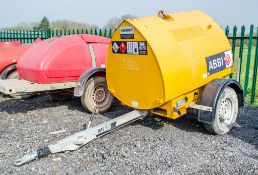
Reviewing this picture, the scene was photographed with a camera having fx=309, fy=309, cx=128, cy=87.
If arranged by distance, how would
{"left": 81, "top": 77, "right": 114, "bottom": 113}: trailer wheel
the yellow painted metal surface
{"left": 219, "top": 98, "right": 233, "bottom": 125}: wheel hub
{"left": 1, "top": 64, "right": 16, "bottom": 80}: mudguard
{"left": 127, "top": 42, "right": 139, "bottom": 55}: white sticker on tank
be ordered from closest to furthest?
the yellow painted metal surface < {"left": 127, "top": 42, "right": 139, "bottom": 55}: white sticker on tank < {"left": 219, "top": 98, "right": 233, "bottom": 125}: wheel hub < {"left": 81, "top": 77, "right": 114, "bottom": 113}: trailer wheel < {"left": 1, "top": 64, "right": 16, "bottom": 80}: mudguard

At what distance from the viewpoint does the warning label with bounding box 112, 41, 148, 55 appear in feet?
14.5

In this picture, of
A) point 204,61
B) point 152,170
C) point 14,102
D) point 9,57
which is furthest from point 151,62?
point 9,57

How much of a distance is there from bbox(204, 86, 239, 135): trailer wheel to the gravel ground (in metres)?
0.13

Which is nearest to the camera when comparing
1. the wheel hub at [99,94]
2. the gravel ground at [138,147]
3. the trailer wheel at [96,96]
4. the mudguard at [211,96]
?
the gravel ground at [138,147]

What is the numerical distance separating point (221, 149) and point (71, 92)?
130 inches

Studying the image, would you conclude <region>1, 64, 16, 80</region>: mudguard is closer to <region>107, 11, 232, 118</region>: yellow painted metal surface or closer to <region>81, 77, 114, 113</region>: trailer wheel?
<region>81, 77, 114, 113</region>: trailer wheel

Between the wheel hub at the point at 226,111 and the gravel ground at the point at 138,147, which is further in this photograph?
the wheel hub at the point at 226,111

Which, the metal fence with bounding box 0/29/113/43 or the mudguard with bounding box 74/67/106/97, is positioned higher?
the metal fence with bounding box 0/29/113/43

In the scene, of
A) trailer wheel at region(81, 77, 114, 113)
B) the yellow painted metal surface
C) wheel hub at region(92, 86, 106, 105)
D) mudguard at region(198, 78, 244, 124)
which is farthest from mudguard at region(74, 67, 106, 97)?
mudguard at region(198, 78, 244, 124)

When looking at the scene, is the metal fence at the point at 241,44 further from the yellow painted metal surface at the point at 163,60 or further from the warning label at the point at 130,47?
the warning label at the point at 130,47

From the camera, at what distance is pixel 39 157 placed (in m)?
4.12

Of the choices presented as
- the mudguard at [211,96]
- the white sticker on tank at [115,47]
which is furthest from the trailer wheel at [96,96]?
the mudguard at [211,96]

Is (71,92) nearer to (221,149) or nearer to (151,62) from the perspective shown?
(151,62)

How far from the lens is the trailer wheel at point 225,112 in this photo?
4.82 metres
